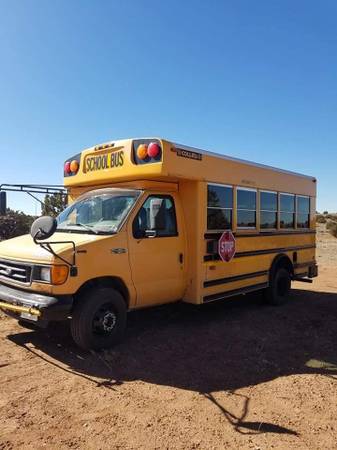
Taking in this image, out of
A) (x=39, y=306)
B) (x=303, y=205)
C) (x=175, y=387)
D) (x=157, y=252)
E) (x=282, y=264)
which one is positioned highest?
(x=303, y=205)

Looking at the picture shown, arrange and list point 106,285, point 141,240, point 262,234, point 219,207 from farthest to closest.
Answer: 1. point 262,234
2. point 219,207
3. point 141,240
4. point 106,285

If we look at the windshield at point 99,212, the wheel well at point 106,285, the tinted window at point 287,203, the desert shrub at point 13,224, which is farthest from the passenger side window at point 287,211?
the desert shrub at point 13,224

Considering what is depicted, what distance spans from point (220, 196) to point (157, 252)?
5.70 ft

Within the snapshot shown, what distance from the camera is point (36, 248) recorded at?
5.49 metres

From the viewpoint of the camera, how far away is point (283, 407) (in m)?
4.28

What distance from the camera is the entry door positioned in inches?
239

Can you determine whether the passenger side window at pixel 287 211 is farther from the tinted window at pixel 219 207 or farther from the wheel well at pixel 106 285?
the wheel well at pixel 106 285

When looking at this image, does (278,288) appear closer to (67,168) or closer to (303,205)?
(303,205)

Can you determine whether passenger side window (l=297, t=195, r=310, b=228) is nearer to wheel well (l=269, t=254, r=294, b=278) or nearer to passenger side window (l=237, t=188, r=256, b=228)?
wheel well (l=269, t=254, r=294, b=278)

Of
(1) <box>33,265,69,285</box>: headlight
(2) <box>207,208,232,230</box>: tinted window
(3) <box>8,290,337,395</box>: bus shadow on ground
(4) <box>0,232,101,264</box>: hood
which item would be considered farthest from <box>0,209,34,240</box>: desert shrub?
(1) <box>33,265,69,285</box>: headlight

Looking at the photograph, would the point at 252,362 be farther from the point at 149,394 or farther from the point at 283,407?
the point at 149,394

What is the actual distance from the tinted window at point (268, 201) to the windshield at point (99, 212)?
10.8 ft

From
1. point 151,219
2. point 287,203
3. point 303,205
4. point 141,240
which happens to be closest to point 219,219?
point 151,219

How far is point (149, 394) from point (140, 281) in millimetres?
1907
